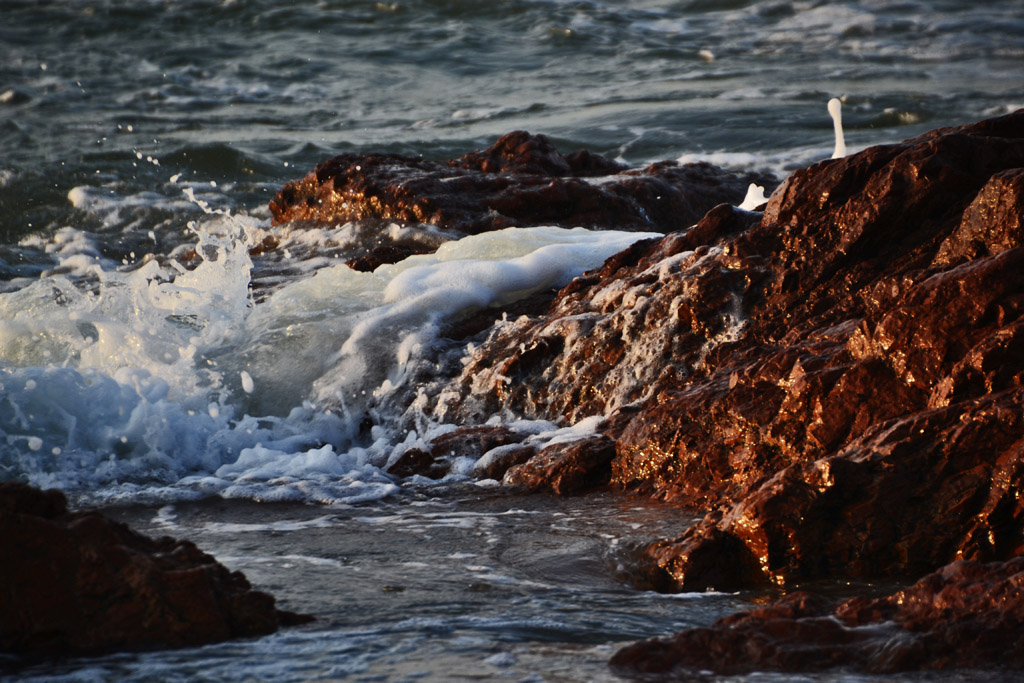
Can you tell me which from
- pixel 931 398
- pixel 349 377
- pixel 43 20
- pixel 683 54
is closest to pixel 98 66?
pixel 43 20

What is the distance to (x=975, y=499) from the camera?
306 cm

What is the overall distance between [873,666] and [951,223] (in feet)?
8.08

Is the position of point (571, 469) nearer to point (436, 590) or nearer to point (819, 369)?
point (819, 369)

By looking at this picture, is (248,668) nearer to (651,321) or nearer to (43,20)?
(651,321)

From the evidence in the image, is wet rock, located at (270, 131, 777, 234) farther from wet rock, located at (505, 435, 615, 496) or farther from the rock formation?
wet rock, located at (505, 435, 615, 496)

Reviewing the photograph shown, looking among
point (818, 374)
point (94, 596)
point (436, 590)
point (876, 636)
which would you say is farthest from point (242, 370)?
point (876, 636)

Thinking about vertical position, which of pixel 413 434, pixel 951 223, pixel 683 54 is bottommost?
pixel 413 434

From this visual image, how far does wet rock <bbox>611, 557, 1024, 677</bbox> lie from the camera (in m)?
2.32

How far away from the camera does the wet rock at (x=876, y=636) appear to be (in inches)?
91.2

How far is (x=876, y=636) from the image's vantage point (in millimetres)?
2402

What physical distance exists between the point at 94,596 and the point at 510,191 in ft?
17.1

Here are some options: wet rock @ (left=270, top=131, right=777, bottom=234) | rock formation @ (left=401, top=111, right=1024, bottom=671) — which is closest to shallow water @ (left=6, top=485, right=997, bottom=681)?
rock formation @ (left=401, top=111, right=1024, bottom=671)

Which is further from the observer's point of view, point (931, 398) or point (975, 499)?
point (931, 398)

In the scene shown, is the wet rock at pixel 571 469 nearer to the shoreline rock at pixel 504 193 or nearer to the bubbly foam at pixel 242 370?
the bubbly foam at pixel 242 370
